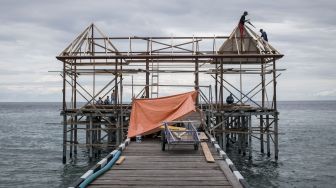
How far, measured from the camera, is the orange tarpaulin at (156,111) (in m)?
20.5

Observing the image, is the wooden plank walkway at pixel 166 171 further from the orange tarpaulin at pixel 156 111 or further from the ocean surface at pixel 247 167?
the ocean surface at pixel 247 167

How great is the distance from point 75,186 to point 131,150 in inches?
260

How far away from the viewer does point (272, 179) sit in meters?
24.7

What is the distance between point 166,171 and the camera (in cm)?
1265

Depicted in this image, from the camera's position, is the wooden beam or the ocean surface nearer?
the wooden beam

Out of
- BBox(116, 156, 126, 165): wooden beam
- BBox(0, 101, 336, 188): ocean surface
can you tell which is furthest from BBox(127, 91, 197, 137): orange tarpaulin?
BBox(0, 101, 336, 188): ocean surface

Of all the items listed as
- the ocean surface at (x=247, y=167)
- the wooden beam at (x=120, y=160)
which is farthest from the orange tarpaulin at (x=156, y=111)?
the ocean surface at (x=247, y=167)

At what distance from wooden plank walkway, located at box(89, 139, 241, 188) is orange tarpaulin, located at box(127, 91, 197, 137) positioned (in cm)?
377

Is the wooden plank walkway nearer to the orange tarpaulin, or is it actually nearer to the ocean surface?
the orange tarpaulin

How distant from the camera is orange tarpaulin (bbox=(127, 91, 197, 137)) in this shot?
67.2ft

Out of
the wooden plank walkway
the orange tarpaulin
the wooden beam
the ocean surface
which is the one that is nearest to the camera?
the wooden plank walkway

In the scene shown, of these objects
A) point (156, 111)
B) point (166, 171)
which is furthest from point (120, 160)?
point (156, 111)

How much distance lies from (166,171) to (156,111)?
8675 millimetres

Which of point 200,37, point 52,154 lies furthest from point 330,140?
point 52,154
